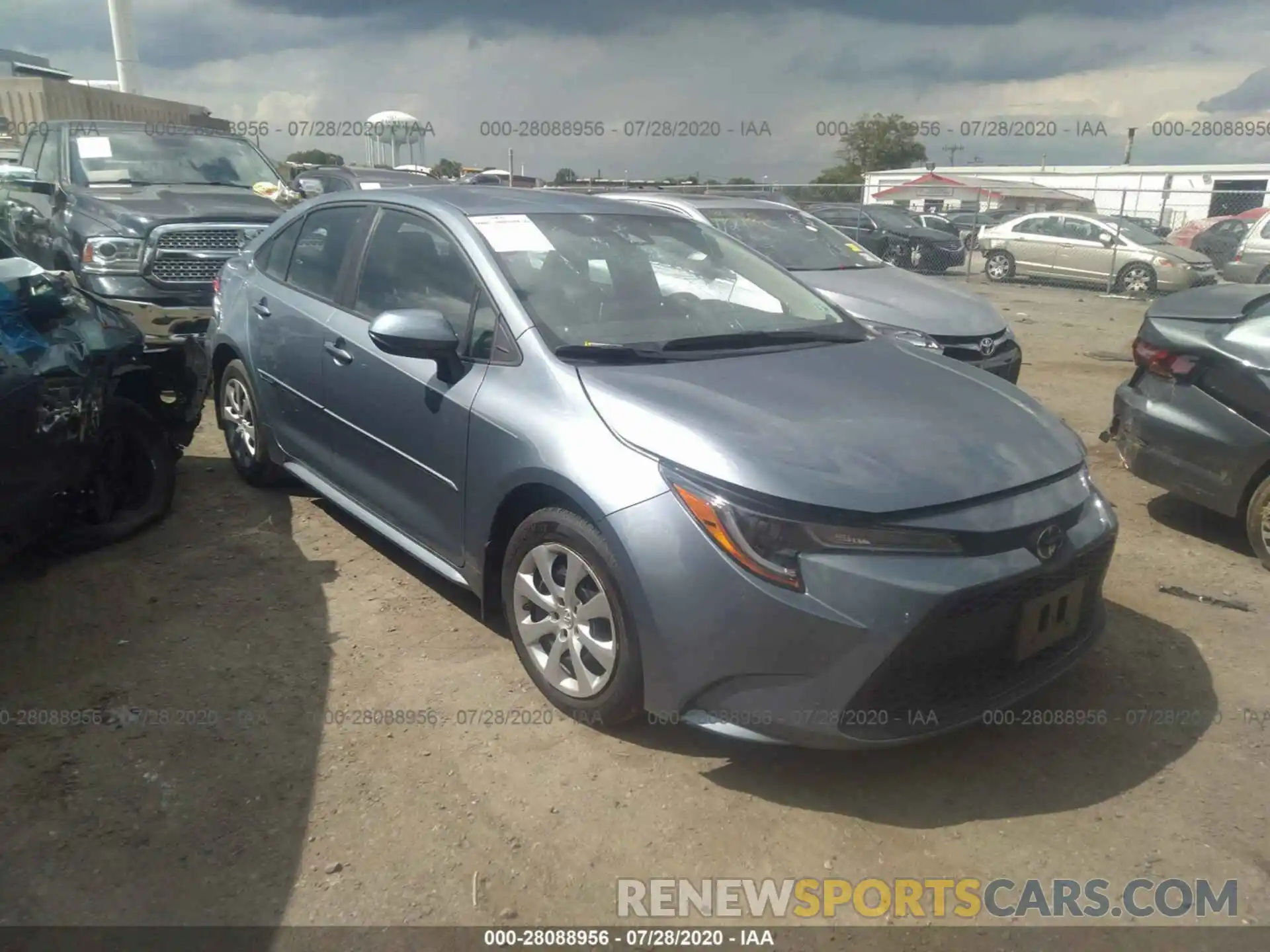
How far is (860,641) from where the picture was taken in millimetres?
2580

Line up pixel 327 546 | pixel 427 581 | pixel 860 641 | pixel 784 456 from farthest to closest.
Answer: pixel 327 546, pixel 427 581, pixel 784 456, pixel 860 641

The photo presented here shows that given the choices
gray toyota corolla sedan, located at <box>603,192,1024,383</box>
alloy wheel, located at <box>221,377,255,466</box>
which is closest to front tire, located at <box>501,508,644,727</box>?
alloy wheel, located at <box>221,377,255,466</box>

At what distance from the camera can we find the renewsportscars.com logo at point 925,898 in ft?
8.13

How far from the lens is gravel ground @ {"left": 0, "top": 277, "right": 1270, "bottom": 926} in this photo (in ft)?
8.38

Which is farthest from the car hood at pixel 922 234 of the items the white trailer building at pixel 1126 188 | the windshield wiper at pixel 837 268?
the windshield wiper at pixel 837 268

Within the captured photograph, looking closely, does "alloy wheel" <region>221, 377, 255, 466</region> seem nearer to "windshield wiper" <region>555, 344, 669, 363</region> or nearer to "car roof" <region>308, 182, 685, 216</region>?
"car roof" <region>308, 182, 685, 216</region>

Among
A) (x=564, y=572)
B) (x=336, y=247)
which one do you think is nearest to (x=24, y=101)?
(x=336, y=247)

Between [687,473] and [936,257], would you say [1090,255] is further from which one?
[687,473]

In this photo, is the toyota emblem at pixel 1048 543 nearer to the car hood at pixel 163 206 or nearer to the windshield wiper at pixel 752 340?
the windshield wiper at pixel 752 340

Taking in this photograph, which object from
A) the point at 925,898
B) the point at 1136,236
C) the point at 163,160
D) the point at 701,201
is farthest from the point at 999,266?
the point at 925,898

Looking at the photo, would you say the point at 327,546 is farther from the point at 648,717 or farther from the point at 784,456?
the point at 784,456

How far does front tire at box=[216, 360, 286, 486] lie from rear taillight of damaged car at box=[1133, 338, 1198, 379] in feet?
→ 14.9

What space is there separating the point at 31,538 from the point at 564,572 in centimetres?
234

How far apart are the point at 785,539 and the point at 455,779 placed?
1.28 metres
